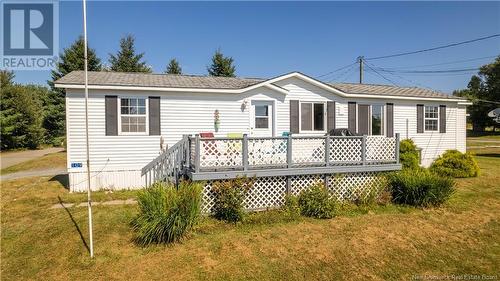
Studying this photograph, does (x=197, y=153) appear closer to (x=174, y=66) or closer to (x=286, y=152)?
(x=286, y=152)

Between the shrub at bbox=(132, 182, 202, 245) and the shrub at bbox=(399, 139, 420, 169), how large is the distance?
8154mm

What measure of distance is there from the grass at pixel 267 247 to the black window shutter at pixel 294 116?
15.6ft

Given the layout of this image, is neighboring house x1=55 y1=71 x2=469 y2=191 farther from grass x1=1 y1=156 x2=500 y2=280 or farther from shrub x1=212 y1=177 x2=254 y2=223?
shrub x1=212 y1=177 x2=254 y2=223

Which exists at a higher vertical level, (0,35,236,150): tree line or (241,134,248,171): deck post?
(0,35,236,150): tree line

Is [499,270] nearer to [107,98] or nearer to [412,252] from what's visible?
[412,252]

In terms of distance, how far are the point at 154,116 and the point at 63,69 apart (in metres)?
20.3

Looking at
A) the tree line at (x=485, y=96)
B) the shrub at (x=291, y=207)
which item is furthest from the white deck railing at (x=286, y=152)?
the tree line at (x=485, y=96)

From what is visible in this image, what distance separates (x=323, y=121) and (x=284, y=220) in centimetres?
661

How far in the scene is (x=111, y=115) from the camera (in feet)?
32.1

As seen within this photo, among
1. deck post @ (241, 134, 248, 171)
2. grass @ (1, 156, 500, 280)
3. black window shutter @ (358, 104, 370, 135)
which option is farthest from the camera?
black window shutter @ (358, 104, 370, 135)

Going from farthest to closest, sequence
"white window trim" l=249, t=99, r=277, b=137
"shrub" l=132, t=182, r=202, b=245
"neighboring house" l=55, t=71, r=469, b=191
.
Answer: "white window trim" l=249, t=99, r=277, b=137 → "neighboring house" l=55, t=71, r=469, b=191 → "shrub" l=132, t=182, r=202, b=245

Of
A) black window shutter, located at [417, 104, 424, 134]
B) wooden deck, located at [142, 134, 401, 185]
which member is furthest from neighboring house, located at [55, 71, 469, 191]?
wooden deck, located at [142, 134, 401, 185]

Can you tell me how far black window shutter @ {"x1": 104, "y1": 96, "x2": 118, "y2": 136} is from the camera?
31.9ft

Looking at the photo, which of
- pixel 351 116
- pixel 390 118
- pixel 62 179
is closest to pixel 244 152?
pixel 351 116
